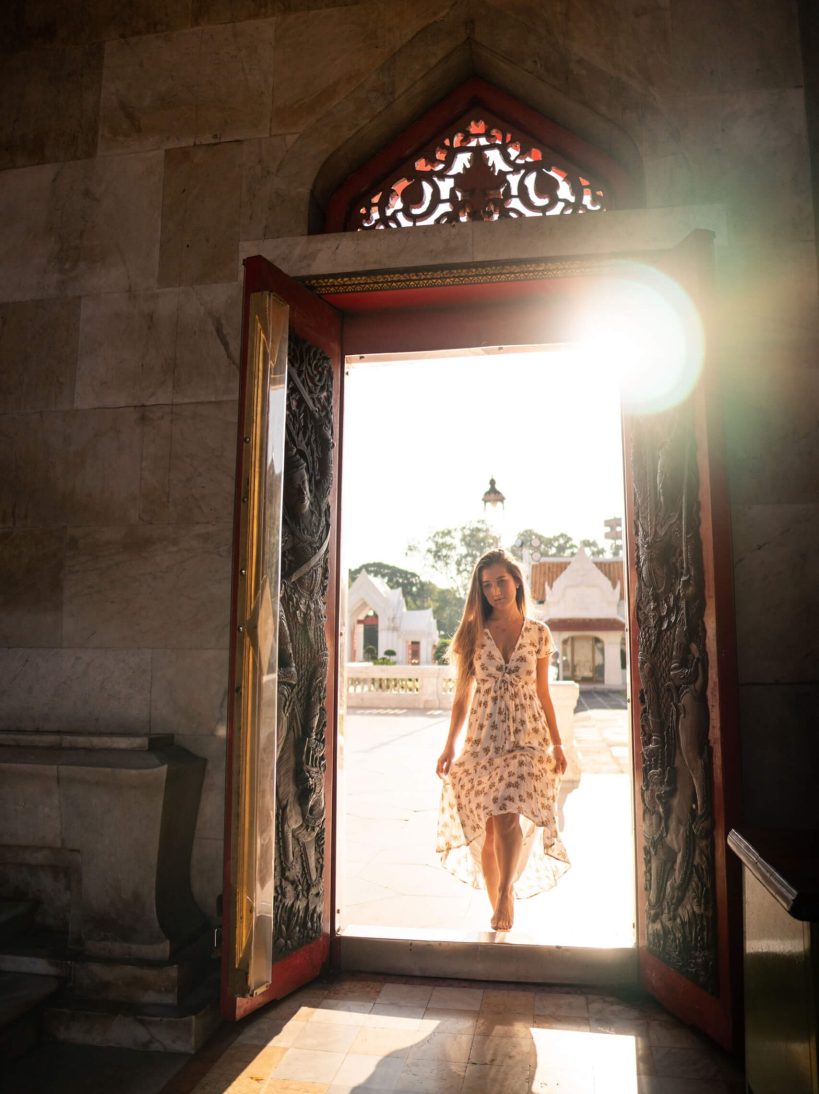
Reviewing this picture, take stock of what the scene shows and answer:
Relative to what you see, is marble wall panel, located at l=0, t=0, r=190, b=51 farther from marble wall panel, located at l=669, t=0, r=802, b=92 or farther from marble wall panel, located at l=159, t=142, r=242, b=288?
marble wall panel, located at l=669, t=0, r=802, b=92

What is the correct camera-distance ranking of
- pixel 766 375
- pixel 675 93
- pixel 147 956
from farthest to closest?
pixel 675 93
pixel 766 375
pixel 147 956

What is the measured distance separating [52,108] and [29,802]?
328 cm

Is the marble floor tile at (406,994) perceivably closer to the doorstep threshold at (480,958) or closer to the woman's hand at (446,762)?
the doorstep threshold at (480,958)

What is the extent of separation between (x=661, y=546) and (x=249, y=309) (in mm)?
1834

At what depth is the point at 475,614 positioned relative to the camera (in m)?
3.95

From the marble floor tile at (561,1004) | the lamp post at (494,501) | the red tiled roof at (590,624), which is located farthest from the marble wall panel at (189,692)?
the red tiled roof at (590,624)

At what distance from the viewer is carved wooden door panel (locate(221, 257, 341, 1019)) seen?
272 cm

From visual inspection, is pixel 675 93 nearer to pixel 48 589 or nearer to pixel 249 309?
pixel 249 309

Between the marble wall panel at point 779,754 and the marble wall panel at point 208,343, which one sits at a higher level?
the marble wall panel at point 208,343

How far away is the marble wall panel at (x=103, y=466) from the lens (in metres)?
3.50

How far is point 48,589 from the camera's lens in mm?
3531

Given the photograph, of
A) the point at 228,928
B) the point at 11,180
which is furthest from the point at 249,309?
the point at 228,928

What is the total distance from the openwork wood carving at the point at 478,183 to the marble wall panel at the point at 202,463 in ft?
3.86

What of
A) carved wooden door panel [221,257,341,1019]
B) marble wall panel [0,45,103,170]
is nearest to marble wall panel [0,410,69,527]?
carved wooden door panel [221,257,341,1019]
